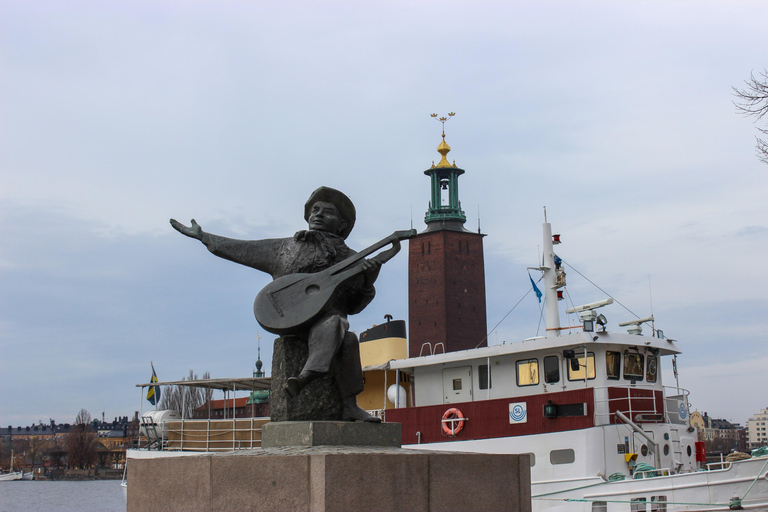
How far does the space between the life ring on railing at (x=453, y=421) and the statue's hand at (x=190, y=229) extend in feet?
41.9

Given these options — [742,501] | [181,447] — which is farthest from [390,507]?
[181,447]

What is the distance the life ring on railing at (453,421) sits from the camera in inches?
709

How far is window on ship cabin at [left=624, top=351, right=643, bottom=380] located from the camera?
17859 mm

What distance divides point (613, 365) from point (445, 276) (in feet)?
150

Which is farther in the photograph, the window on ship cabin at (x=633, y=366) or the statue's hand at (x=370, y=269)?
the window on ship cabin at (x=633, y=366)

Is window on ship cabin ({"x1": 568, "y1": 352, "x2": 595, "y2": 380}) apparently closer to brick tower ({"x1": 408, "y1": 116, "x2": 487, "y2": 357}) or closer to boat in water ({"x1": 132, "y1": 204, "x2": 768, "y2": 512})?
boat in water ({"x1": 132, "y1": 204, "x2": 768, "y2": 512})

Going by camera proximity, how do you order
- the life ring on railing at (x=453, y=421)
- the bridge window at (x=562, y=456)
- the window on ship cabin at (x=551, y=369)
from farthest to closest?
the life ring on railing at (x=453, y=421) < the window on ship cabin at (x=551, y=369) < the bridge window at (x=562, y=456)

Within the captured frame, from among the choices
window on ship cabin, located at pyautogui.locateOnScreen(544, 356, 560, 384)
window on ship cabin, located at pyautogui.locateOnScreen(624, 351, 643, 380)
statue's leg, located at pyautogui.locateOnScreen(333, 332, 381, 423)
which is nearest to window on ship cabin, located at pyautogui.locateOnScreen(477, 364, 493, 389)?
window on ship cabin, located at pyautogui.locateOnScreen(544, 356, 560, 384)

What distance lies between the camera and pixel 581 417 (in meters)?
16.3

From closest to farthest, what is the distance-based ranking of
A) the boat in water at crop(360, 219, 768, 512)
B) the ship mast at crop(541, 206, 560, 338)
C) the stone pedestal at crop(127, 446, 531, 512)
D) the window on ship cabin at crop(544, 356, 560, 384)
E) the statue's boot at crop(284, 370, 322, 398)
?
the stone pedestal at crop(127, 446, 531, 512), the statue's boot at crop(284, 370, 322, 398), the boat in water at crop(360, 219, 768, 512), the window on ship cabin at crop(544, 356, 560, 384), the ship mast at crop(541, 206, 560, 338)

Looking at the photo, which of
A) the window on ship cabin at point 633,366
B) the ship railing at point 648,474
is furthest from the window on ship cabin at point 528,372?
the ship railing at point 648,474

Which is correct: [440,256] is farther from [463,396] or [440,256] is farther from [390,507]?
[390,507]

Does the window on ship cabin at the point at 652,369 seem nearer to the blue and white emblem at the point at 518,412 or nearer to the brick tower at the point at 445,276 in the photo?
the blue and white emblem at the point at 518,412

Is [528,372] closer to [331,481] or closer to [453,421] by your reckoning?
[453,421]
